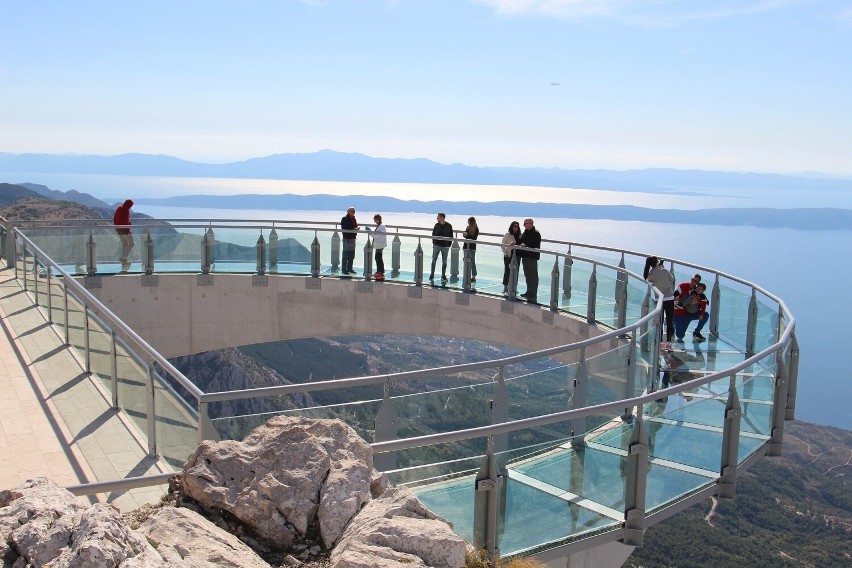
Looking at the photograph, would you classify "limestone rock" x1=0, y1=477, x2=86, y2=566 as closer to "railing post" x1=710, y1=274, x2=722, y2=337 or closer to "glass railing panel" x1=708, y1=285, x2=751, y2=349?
A: "glass railing panel" x1=708, y1=285, x2=751, y2=349

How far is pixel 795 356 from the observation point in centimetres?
1141

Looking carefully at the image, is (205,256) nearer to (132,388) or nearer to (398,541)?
(132,388)

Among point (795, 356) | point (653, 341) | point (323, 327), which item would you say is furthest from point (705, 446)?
point (323, 327)

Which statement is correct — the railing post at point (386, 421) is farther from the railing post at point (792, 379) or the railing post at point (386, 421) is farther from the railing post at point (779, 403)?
the railing post at point (792, 379)

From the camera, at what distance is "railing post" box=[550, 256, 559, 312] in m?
16.3

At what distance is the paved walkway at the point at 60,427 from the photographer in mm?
6988

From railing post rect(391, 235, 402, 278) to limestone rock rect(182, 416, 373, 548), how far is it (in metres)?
14.6

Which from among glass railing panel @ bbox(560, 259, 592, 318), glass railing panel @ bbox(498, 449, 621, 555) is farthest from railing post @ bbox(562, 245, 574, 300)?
glass railing panel @ bbox(498, 449, 621, 555)

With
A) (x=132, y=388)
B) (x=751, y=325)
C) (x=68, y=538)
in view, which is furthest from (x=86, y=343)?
(x=751, y=325)

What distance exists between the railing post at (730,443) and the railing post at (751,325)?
5.23m

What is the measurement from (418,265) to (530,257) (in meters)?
3.08

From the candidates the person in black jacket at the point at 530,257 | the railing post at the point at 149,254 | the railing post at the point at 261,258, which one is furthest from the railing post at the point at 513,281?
the railing post at the point at 149,254

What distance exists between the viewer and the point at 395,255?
62.9 feet

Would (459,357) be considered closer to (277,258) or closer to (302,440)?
(277,258)
